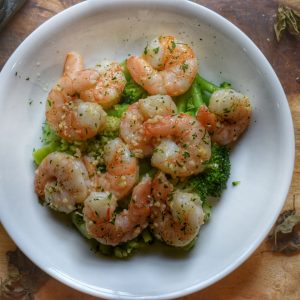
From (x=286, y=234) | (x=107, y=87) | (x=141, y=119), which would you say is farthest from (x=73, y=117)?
(x=286, y=234)

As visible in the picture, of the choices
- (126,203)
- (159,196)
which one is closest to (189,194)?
(159,196)

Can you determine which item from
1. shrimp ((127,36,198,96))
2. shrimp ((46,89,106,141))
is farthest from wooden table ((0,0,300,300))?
shrimp ((46,89,106,141))

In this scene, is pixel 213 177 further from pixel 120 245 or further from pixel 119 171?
pixel 120 245

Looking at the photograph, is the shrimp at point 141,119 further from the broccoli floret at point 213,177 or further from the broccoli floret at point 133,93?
the broccoli floret at point 213,177

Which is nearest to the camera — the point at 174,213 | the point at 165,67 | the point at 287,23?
the point at 174,213

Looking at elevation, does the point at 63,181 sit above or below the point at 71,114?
below

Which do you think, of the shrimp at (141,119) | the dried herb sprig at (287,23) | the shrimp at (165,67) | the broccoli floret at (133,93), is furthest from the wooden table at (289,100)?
the shrimp at (141,119)
